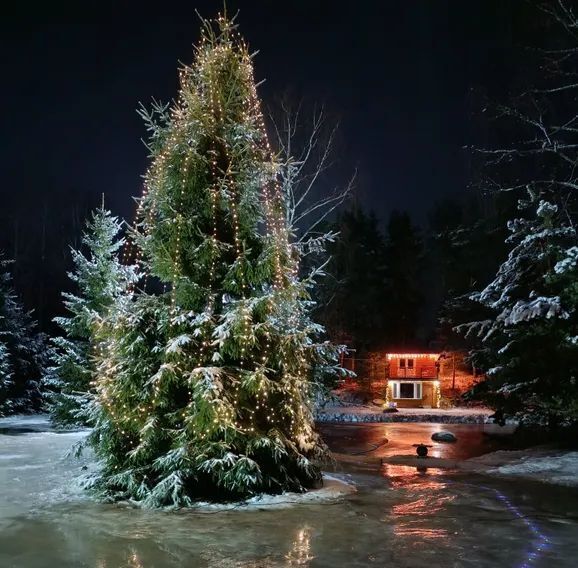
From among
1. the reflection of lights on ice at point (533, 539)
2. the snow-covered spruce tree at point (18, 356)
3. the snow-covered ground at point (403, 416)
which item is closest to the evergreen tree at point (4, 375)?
the snow-covered spruce tree at point (18, 356)

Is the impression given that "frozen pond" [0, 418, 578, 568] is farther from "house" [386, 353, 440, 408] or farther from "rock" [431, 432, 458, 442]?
"house" [386, 353, 440, 408]

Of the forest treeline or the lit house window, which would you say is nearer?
the forest treeline

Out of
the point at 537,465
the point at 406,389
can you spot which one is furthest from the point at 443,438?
the point at 406,389

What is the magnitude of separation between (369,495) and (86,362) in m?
16.1

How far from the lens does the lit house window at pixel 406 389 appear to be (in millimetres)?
44531

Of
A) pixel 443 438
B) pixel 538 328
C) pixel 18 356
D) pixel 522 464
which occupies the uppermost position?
pixel 538 328

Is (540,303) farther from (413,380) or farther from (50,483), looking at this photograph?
(413,380)

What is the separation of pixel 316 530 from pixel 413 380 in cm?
3741

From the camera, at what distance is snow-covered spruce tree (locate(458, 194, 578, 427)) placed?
16562mm

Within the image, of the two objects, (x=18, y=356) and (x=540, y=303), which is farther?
(x=18, y=356)

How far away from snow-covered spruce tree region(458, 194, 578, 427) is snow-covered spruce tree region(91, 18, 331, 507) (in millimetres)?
Answer: 8159

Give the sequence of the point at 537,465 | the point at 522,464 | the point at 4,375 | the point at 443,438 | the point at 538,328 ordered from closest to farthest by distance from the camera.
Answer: the point at 537,465 → the point at 522,464 → the point at 538,328 → the point at 443,438 → the point at 4,375

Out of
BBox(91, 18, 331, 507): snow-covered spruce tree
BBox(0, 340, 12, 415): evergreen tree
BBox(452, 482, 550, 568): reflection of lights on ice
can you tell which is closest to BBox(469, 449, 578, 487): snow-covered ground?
BBox(452, 482, 550, 568): reflection of lights on ice

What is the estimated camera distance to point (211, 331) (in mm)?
10391
